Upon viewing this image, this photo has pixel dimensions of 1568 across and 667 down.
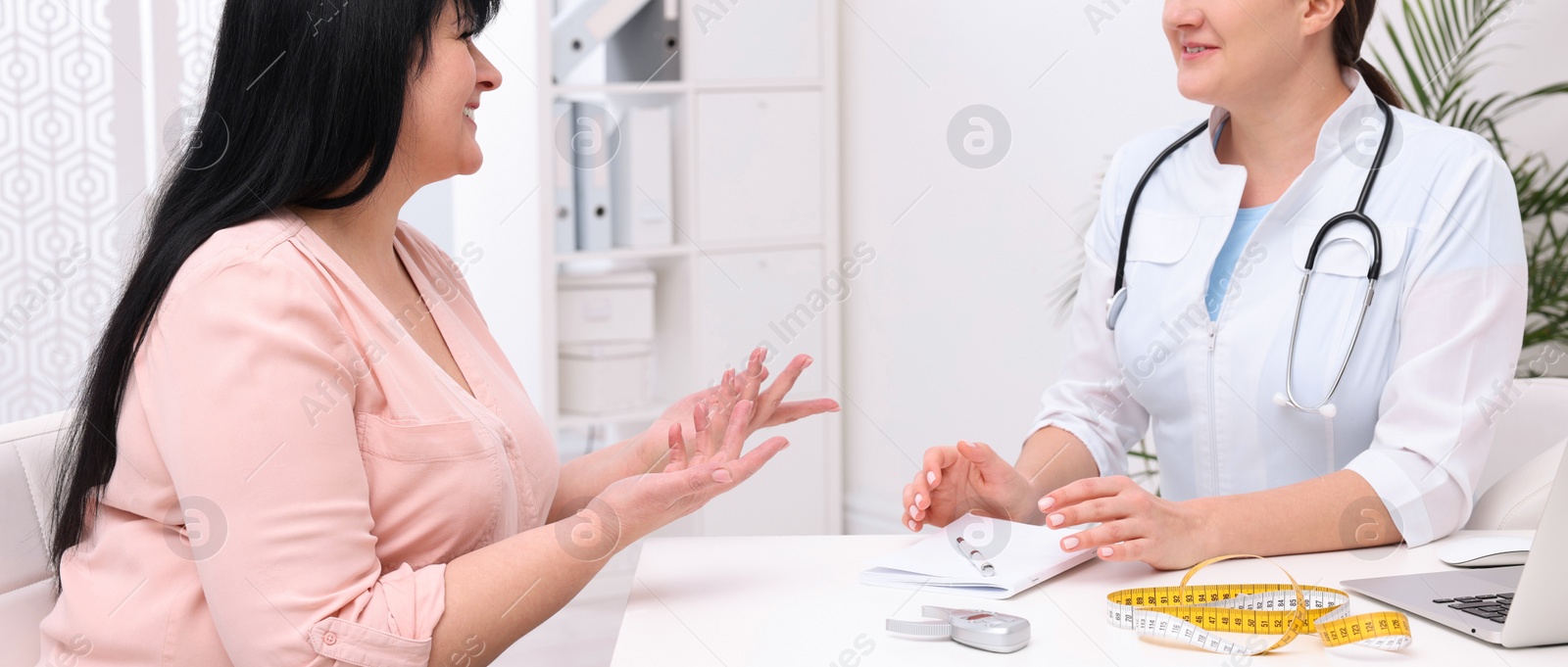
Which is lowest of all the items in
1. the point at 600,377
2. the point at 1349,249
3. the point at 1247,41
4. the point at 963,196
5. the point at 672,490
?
the point at 600,377

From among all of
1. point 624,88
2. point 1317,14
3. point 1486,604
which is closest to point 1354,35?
point 1317,14

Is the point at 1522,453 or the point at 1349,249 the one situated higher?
the point at 1349,249

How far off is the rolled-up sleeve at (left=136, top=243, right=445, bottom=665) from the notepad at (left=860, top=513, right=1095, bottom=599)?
458 millimetres

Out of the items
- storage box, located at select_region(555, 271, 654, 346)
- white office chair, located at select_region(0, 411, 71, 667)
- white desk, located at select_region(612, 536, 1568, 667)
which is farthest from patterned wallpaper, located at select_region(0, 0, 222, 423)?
white desk, located at select_region(612, 536, 1568, 667)

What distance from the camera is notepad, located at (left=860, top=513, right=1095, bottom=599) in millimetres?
1214

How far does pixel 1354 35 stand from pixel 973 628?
1.05 m

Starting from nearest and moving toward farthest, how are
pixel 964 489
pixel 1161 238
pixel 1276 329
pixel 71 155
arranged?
pixel 964 489 < pixel 1276 329 < pixel 1161 238 < pixel 71 155

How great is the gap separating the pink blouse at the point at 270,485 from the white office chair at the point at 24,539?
1.1 inches

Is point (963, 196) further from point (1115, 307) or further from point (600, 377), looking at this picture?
point (1115, 307)

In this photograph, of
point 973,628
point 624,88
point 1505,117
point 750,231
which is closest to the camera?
point 973,628

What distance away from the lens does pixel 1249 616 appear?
112cm

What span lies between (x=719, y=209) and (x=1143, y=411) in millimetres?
1783

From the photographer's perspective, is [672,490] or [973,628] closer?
[973,628]

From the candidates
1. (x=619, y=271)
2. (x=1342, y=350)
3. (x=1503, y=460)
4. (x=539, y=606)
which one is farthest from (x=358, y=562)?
(x=619, y=271)
